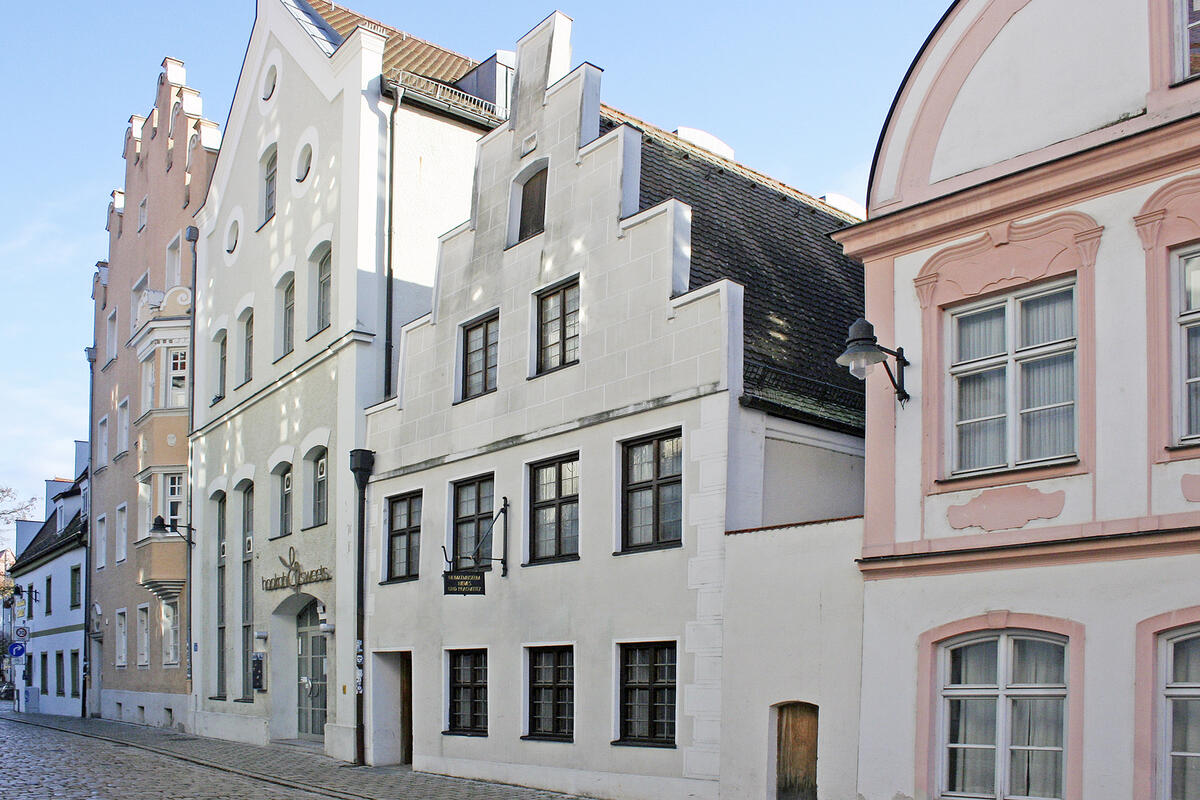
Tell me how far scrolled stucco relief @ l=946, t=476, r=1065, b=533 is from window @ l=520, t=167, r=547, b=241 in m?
8.77

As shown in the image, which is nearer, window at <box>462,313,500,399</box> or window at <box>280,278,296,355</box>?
window at <box>462,313,500,399</box>

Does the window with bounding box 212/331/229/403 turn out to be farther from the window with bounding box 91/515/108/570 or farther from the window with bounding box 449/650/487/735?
the window with bounding box 449/650/487/735

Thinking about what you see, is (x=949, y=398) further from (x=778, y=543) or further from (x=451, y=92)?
(x=451, y=92)

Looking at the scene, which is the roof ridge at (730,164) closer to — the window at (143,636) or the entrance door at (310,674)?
the entrance door at (310,674)

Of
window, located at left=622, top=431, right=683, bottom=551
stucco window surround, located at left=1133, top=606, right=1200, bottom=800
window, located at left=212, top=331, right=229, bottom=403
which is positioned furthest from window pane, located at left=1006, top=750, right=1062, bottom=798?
window, located at left=212, top=331, right=229, bottom=403

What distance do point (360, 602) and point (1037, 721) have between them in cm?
1358

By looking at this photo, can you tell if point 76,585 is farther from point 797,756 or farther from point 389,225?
point 797,756

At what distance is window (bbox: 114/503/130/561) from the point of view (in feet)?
125

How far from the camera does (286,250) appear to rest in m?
27.6

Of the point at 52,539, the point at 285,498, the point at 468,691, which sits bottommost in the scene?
the point at 468,691

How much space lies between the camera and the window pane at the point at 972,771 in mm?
12109

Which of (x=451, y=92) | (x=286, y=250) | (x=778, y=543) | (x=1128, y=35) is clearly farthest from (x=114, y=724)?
(x=1128, y=35)

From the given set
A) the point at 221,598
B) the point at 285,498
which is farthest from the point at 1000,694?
the point at 221,598

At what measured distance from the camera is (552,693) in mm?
18219
